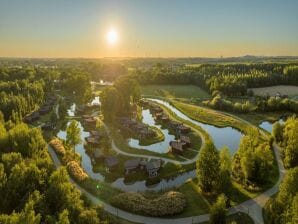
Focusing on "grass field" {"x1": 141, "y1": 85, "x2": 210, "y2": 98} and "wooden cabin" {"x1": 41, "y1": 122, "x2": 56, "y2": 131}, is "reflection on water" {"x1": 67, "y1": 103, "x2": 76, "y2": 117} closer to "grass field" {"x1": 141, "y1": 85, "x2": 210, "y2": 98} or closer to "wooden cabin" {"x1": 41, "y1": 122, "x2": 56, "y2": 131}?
"wooden cabin" {"x1": 41, "y1": 122, "x2": 56, "y2": 131}

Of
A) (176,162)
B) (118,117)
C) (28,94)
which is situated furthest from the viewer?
(28,94)

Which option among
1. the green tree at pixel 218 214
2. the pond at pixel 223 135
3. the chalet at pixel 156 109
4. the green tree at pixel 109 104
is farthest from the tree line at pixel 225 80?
the green tree at pixel 218 214

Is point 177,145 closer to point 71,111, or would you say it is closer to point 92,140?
point 92,140

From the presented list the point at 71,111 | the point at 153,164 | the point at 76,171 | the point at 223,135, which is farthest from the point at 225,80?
the point at 76,171

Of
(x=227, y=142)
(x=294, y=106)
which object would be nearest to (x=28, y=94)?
(x=227, y=142)

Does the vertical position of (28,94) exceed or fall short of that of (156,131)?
it exceeds it

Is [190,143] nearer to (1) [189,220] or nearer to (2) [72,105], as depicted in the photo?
(1) [189,220]
